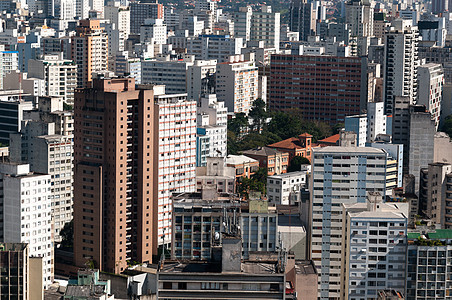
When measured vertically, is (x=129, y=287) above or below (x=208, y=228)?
below

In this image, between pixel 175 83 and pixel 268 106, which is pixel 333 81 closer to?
pixel 268 106

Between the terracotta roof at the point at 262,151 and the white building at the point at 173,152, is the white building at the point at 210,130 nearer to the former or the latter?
the terracotta roof at the point at 262,151

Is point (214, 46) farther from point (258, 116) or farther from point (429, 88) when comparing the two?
point (429, 88)

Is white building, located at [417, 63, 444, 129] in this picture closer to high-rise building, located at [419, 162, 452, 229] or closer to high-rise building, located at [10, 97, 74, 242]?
high-rise building, located at [419, 162, 452, 229]

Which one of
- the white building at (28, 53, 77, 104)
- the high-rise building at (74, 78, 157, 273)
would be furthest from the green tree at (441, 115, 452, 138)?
the high-rise building at (74, 78, 157, 273)

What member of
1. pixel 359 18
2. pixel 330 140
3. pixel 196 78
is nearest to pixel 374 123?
pixel 330 140

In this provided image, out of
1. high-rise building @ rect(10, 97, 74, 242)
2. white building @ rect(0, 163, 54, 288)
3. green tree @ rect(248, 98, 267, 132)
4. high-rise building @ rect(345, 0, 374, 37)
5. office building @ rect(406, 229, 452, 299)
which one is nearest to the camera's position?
office building @ rect(406, 229, 452, 299)

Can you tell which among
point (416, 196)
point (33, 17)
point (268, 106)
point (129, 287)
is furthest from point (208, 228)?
point (33, 17)
